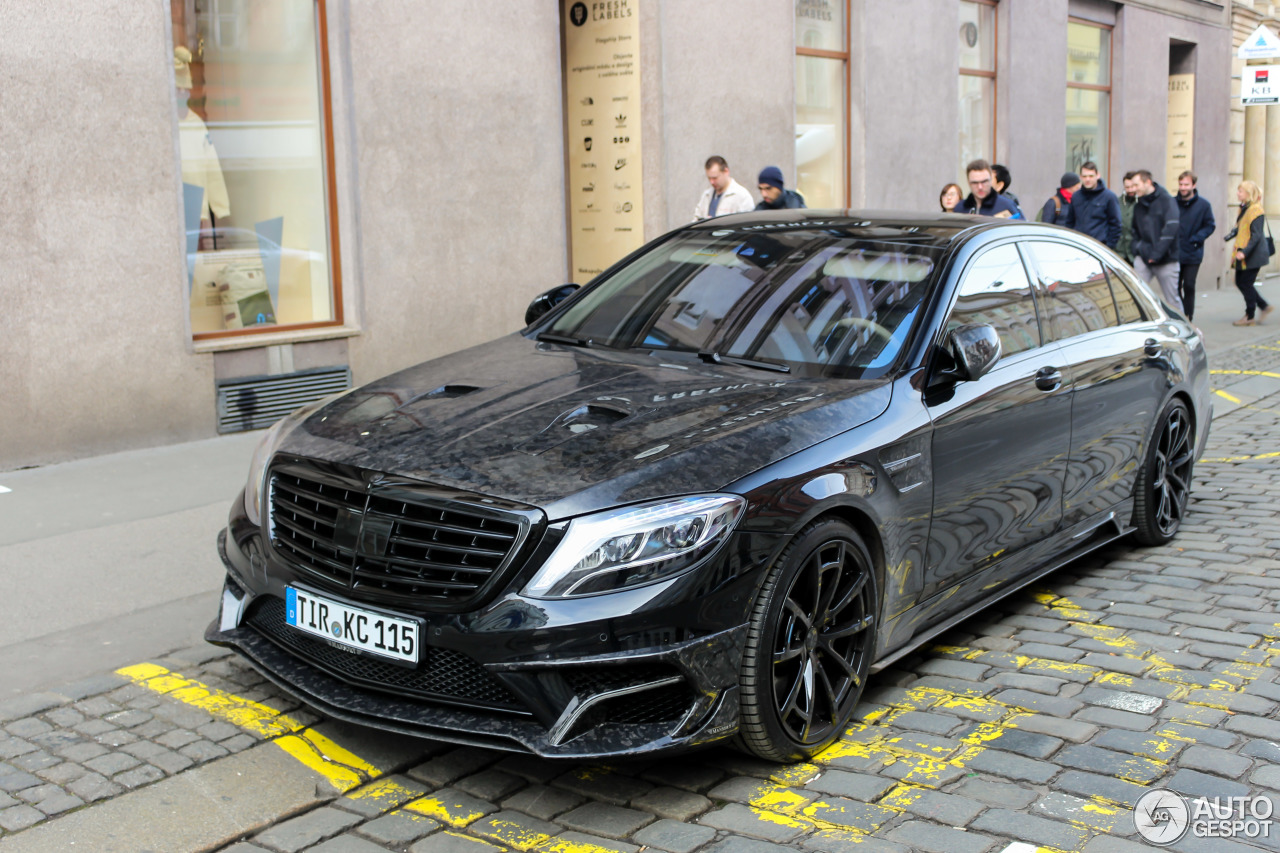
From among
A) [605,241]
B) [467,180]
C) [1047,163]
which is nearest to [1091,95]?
[1047,163]

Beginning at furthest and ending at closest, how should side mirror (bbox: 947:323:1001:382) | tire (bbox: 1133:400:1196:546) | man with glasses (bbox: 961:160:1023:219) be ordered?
man with glasses (bbox: 961:160:1023:219) → tire (bbox: 1133:400:1196:546) → side mirror (bbox: 947:323:1001:382)

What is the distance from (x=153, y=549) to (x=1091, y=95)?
1785 centimetres

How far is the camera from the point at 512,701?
139 inches

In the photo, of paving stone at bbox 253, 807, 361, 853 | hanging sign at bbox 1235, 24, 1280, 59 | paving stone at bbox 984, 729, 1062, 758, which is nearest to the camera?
paving stone at bbox 253, 807, 361, 853

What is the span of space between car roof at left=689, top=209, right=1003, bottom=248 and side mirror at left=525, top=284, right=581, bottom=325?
65 cm

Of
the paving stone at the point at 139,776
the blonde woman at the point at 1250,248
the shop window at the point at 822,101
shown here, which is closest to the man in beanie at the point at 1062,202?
the shop window at the point at 822,101

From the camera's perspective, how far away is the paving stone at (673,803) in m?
3.63

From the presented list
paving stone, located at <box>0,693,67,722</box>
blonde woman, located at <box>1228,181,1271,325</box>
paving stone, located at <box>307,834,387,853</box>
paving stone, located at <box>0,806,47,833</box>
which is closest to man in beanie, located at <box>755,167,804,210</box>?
paving stone, located at <box>0,693,67,722</box>

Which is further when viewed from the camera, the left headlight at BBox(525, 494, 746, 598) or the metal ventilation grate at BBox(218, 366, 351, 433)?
the metal ventilation grate at BBox(218, 366, 351, 433)

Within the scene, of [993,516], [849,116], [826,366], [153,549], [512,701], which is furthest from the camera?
[849,116]

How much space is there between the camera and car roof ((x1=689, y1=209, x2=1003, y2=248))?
16.7 ft

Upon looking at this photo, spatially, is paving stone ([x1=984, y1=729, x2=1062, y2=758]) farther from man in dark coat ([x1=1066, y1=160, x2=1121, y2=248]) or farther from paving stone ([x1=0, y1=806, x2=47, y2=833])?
man in dark coat ([x1=1066, y1=160, x2=1121, y2=248])

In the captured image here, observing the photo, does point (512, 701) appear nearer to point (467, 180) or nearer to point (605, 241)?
point (467, 180)

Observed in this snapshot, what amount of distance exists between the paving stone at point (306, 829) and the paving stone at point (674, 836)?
0.80m
